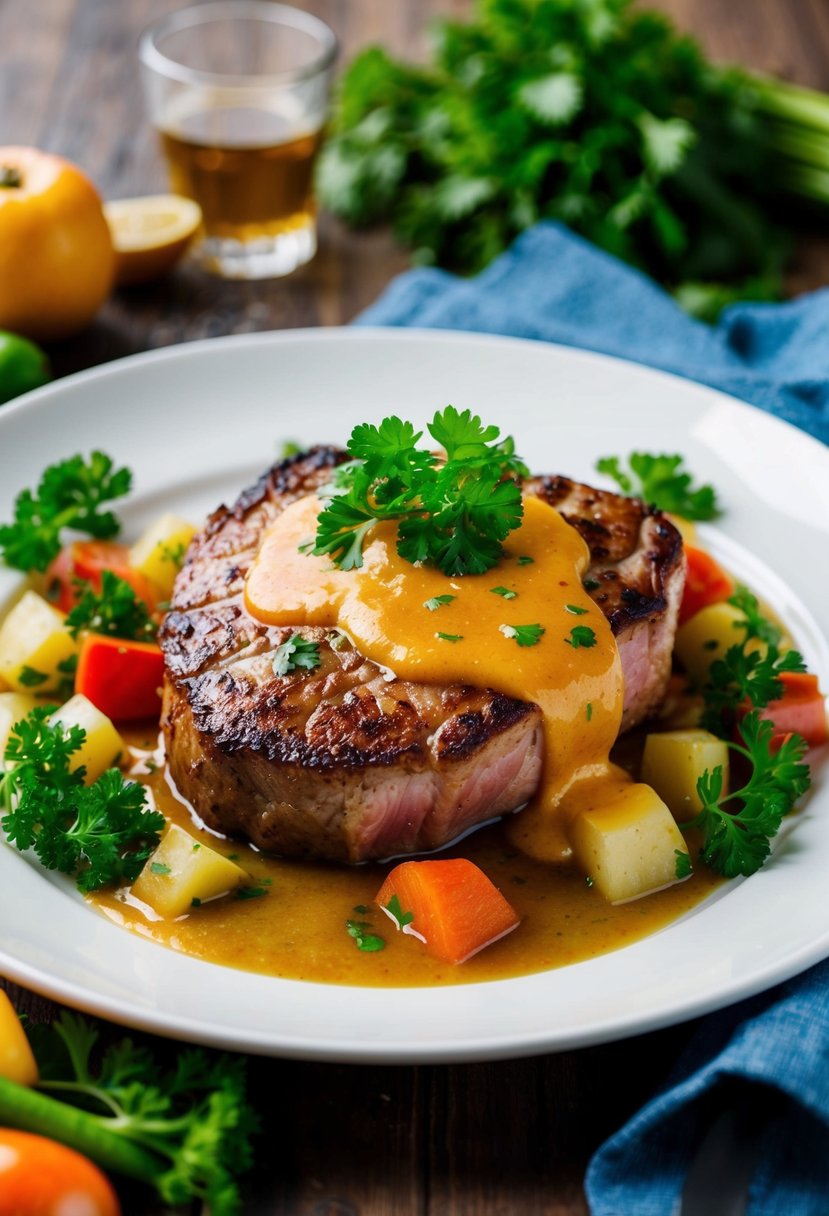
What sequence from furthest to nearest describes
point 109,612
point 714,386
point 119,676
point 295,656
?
point 714,386 → point 109,612 → point 119,676 → point 295,656

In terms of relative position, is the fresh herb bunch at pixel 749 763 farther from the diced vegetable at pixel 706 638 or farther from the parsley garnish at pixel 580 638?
the parsley garnish at pixel 580 638

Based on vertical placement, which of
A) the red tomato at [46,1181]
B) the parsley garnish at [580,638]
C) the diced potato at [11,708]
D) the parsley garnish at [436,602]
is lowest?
the diced potato at [11,708]

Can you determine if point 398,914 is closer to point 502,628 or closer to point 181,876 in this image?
point 181,876

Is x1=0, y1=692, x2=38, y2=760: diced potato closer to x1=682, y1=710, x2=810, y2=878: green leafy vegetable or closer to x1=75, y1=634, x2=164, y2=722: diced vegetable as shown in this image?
x1=75, y1=634, x2=164, y2=722: diced vegetable

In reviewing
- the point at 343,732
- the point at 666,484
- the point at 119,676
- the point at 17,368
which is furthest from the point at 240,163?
the point at 343,732

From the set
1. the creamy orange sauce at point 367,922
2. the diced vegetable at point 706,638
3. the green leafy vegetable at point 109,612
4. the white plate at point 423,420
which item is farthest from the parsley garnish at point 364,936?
the diced vegetable at point 706,638

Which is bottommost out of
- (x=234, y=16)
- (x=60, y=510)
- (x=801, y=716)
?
(x=60, y=510)
